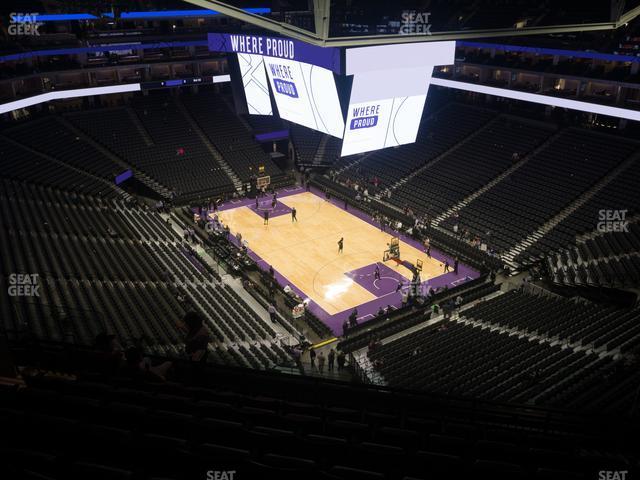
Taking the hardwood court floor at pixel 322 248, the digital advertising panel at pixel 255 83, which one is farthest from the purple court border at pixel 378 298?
the digital advertising panel at pixel 255 83

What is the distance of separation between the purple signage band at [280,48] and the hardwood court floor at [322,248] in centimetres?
1107

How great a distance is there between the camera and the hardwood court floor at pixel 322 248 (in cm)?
2669

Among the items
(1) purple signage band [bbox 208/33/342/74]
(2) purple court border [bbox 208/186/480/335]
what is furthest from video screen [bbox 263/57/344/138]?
(2) purple court border [bbox 208/186/480/335]

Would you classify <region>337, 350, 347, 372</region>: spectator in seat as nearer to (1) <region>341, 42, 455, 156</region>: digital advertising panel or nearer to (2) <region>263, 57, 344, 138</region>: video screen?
(1) <region>341, 42, 455, 156</region>: digital advertising panel

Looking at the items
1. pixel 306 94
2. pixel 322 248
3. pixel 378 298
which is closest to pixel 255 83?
pixel 306 94

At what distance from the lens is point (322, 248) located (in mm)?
31000

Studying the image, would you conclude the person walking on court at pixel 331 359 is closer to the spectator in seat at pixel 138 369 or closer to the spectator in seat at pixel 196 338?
the spectator in seat at pixel 196 338

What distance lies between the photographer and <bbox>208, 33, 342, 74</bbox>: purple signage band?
23109 millimetres

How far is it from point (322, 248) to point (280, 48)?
12.0 m

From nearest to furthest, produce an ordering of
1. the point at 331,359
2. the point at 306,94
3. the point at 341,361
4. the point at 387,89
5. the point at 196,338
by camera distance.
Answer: the point at 196,338
the point at 341,361
the point at 331,359
the point at 387,89
the point at 306,94

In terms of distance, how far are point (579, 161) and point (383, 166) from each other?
46.4 ft

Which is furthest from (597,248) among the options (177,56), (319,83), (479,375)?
(177,56)

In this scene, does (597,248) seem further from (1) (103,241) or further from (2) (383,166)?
(1) (103,241)

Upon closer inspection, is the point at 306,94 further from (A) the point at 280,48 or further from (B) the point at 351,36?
(B) the point at 351,36
